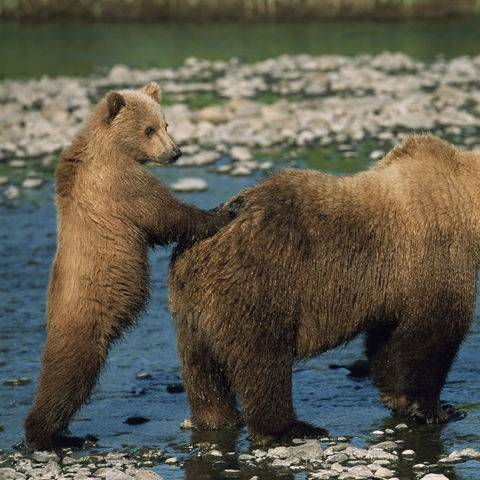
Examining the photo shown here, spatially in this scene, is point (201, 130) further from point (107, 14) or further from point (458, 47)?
point (107, 14)

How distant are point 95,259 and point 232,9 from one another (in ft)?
68.1

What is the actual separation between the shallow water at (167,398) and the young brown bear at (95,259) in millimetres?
444

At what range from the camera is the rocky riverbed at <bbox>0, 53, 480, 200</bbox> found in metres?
13.1

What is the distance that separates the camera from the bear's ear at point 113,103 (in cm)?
584

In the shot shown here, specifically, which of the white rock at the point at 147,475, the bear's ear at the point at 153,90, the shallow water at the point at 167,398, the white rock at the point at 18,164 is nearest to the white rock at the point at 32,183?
the white rock at the point at 18,164

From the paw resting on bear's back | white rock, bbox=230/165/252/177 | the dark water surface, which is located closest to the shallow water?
the paw resting on bear's back

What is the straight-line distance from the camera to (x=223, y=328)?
5.59 m

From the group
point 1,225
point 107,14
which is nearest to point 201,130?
point 1,225

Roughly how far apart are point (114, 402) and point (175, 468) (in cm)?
111

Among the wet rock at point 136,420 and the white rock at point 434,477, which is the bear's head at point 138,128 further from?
the white rock at point 434,477

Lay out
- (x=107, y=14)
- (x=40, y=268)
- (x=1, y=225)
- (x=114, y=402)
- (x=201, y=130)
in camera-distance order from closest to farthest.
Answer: (x=114, y=402), (x=40, y=268), (x=1, y=225), (x=201, y=130), (x=107, y=14)

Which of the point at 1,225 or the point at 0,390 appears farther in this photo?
the point at 1,225

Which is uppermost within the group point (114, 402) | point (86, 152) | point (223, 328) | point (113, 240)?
point (86, 152)

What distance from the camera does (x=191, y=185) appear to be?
11.1 meters
